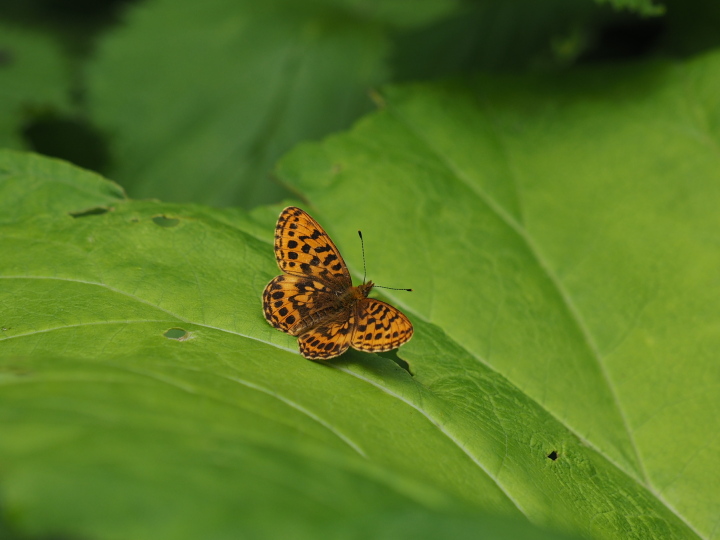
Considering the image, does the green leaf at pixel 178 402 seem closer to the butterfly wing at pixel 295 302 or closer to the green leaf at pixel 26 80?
the butterfly wing at pixel 295 302

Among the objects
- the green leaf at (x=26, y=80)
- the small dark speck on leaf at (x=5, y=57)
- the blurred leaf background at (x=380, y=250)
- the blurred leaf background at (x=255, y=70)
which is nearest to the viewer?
the blurred leaf background at (x=380, y=250)

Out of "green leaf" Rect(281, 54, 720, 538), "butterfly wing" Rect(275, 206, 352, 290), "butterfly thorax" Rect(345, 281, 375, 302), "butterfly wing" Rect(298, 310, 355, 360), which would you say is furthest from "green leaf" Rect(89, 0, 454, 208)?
"butterfly wing" Rect(298, 310, 355, 360)

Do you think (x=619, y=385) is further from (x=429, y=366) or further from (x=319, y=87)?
(x=319, y=87)

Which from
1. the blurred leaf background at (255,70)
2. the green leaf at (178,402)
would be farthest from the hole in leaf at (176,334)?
the blurred leaf background at (255,70)

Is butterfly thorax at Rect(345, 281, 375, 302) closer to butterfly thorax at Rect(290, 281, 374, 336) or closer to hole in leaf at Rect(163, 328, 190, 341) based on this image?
butterfly thorax at Rect(290, 281, 374, 336)

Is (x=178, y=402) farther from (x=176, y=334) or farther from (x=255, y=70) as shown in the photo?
(x=255, y=70)

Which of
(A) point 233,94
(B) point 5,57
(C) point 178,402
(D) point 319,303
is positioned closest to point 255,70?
(A) point 233,94
